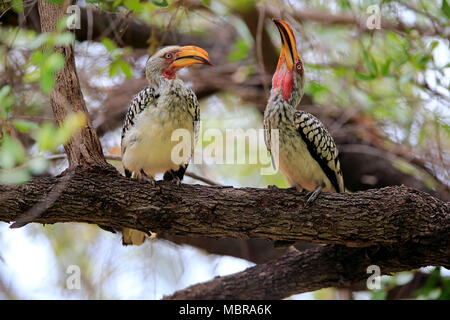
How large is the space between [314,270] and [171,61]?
6.00 ft

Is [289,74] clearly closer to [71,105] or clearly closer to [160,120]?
[160,120]

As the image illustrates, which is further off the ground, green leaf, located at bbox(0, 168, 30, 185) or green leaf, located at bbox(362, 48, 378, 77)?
green leaf, located at bbox(362, 48, 378, 77)

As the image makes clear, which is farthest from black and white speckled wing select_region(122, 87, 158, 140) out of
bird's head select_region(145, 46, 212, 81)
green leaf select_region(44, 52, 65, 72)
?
green leaf select_region(44, 52, 65, 72)

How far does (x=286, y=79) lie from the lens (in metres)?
3.72

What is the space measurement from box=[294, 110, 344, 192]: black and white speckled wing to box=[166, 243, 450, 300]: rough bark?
23.4 inches

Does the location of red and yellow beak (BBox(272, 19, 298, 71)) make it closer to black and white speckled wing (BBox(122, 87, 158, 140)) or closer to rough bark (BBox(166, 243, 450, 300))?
black and white speckled wing (BBox(122, 87, 158, 140))

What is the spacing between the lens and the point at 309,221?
3207mm

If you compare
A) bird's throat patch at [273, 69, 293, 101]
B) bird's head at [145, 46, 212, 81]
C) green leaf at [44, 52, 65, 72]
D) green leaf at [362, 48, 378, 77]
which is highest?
green leaf at [362, 48, 378, 77]

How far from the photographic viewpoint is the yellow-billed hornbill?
3.58 metres

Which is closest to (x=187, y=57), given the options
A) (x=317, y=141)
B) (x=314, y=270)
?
(x=317, y=141)

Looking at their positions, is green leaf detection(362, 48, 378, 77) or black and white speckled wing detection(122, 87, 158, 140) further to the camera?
green leaf detection(362, 48, 378, 77)
